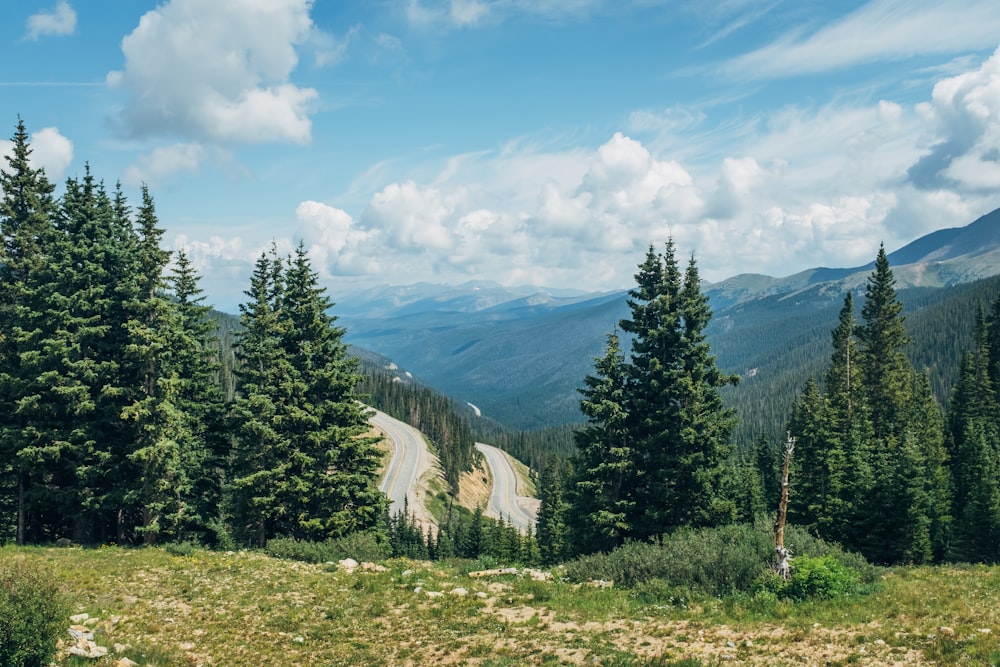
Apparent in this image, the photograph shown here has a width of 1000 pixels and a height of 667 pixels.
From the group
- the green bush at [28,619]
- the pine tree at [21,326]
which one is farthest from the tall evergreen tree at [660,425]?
the pine tree at [21,326]

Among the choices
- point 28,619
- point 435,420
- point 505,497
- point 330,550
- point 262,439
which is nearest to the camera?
point 28,619

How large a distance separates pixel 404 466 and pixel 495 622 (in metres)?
111

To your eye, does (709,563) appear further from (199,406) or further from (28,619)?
(199,406)

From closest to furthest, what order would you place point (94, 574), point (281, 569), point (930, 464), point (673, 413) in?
point (94, 574), point (281, 569), point (673, 413), point (930, 464)

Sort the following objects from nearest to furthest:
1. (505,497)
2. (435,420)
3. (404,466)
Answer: (404,466), (505,497), (435,420)

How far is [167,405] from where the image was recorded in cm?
2725

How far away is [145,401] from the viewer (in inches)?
1062

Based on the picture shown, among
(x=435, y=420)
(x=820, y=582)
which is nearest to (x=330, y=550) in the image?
(x=820, y=582)

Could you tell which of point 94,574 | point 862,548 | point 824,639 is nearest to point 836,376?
point 862,548

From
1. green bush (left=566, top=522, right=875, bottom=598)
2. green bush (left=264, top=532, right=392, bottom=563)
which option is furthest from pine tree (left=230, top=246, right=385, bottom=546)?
green bush (left=566, top=522, right=875, bottom=598)

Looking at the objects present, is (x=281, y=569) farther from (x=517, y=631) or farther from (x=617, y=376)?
(x=617, y=376)

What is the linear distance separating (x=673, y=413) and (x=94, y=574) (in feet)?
82.9

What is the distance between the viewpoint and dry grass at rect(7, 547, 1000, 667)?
1271 cm

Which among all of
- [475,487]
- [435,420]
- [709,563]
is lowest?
[475,487]
